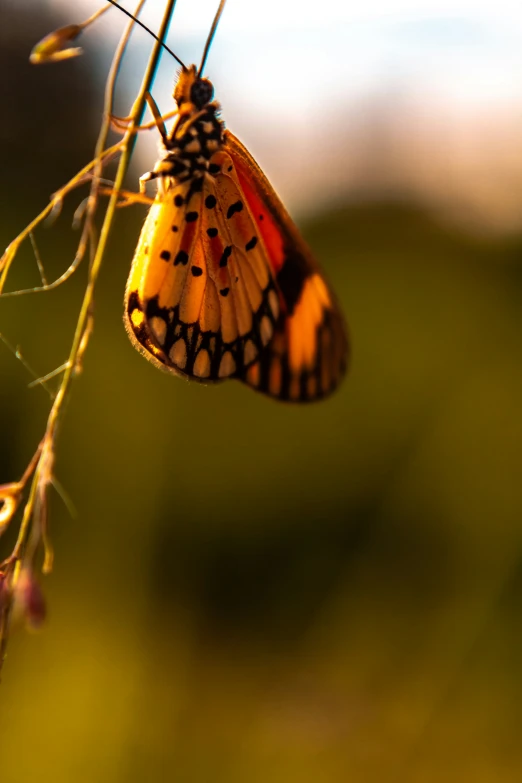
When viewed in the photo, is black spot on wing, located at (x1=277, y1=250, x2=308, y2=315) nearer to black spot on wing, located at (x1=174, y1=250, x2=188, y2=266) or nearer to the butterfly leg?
black spot on wing, located at (x1=174, y1=250, x2=188, y2=266)

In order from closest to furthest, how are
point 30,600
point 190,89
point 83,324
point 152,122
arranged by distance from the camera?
point 30,600 → point 83,324 → point 152,122 → point 190,89

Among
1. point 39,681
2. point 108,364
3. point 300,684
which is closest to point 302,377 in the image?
point 39,681

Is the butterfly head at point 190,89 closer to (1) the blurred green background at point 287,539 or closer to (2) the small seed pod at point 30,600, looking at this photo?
(2) the small seed pod at point 30,600

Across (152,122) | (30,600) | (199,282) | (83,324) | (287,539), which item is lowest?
(287,539)

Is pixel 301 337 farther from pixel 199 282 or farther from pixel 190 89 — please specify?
pixel 190 89

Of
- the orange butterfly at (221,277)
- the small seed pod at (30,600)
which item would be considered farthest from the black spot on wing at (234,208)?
the small seed pod at (30,600)

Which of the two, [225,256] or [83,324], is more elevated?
[225,256]

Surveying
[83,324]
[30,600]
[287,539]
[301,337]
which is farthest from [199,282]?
[287,539]
